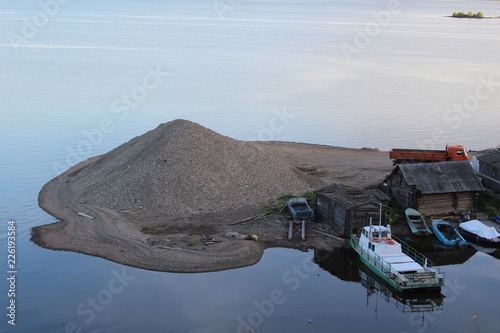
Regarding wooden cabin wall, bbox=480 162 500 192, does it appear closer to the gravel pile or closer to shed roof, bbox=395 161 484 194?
shed roof, bbox=395 161 484 194

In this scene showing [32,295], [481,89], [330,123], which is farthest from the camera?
[481,89]

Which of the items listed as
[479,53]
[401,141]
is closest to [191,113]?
[401,141]

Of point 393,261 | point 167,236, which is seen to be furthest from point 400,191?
point 167,236

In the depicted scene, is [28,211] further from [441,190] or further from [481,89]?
[481,89]

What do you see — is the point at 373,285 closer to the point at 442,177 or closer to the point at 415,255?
the point at 415,255

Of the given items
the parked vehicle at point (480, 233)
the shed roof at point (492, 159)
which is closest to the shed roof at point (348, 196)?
the parked vehicle at point (480, 233)

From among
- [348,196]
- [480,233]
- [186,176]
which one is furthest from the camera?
[186,176]
